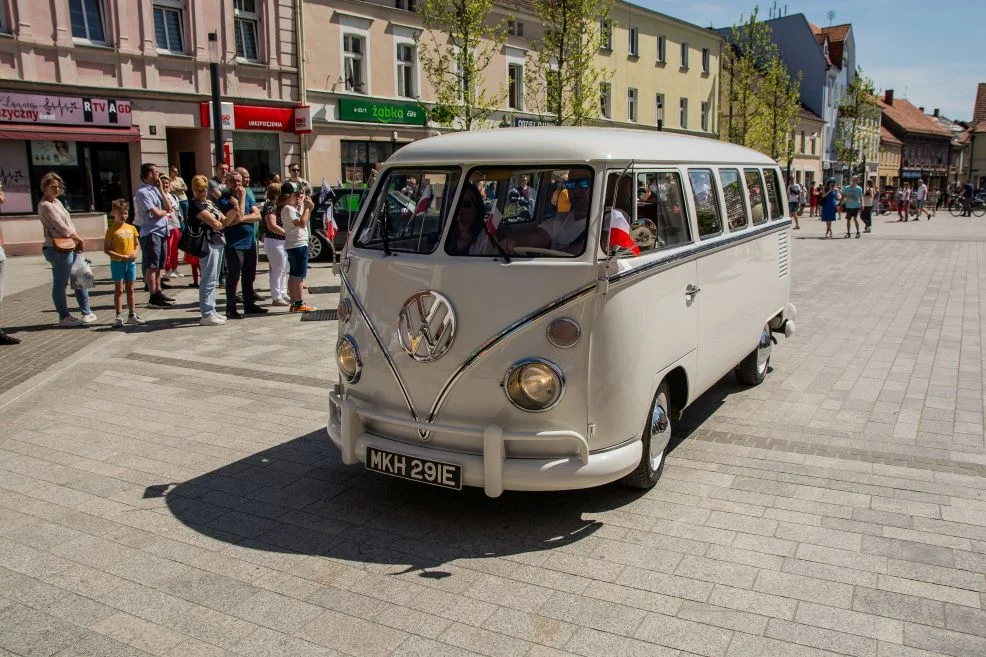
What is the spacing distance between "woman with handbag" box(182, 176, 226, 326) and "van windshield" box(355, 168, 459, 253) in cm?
601

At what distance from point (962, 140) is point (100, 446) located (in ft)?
372

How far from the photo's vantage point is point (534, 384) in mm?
4535

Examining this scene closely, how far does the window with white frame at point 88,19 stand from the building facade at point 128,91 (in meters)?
0.03

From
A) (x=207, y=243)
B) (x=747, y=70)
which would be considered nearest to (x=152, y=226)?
(x=207, y=243)

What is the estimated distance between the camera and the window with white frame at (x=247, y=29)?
24266 mm

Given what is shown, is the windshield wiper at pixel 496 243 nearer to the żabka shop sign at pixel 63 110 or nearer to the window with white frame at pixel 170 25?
the żabka shop sign at pixel 63 110

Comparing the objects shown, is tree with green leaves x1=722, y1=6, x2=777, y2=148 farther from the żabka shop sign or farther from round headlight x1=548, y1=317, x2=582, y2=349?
round headlight x1=548, y1=317, x2=582, y2=349

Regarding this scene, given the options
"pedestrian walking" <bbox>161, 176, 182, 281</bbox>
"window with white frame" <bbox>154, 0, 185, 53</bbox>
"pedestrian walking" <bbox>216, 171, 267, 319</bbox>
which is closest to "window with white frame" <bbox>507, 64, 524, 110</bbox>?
"window with white frame" <bbox>154, 0, 185, 53</bbox>

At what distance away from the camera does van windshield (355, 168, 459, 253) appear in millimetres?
5035

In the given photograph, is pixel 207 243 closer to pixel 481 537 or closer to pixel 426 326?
pixel 426 326

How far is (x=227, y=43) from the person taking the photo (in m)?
23.8

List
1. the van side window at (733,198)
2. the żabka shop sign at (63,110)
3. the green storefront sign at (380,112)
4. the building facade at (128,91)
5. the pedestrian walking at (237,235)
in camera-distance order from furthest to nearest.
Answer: the green storefront sign at (380,112), the building facade at (128,91), the żabka shop sign at (63,110), the pedestrian walking at (237,235), the van side window at (733,198)

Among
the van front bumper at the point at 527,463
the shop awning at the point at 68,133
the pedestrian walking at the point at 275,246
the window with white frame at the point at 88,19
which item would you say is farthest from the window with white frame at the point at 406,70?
the van front bumper at the point at 527,463

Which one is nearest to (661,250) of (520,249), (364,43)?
(520,249)
